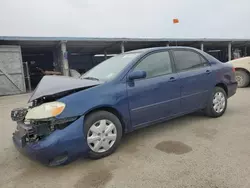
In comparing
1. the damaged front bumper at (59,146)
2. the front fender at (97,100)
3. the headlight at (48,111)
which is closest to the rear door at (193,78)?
the front fender at (97,100)

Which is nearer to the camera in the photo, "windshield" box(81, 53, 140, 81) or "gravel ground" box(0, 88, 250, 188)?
"gravel ground" box(0, 88, 250, 188)

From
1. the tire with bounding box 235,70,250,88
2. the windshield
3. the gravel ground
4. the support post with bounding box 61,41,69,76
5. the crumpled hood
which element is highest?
the support post with bounding box 61,41,69,76

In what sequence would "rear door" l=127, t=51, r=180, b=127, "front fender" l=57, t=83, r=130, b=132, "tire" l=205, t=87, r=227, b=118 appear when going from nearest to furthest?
1. "front fender" l=57, t=83, r=130, b=132
2. "rear door" l=127, t=51, r=180, b=127
3. "tire" l=205, t=87, r=227, b=118

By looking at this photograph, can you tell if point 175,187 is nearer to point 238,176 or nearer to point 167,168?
point 167,168

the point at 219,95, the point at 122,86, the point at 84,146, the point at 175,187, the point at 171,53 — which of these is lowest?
the point at 175,187

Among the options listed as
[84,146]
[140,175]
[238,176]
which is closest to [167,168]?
[140,175]

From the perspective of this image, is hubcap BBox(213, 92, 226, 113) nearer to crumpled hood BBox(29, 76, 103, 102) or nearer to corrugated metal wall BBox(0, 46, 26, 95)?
crumpled hood BBox(29, 76, 103, 102)

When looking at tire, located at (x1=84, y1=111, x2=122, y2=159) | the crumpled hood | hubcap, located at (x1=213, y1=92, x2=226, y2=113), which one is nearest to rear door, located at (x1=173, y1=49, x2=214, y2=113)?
hubcap, located at (x1=213, y1=92, x2=226, y2=113)

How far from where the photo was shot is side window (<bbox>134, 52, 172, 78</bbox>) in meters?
3.21

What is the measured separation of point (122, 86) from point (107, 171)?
1182 millimetres

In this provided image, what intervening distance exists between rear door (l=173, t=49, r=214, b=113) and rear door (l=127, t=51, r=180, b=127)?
7.1 inches

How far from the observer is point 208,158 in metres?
2.52

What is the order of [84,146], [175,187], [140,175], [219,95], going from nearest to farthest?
[175,187]
[140,175]
[84,146]
[219,95]

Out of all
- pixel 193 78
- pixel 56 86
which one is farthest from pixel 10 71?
pixel 193 78
